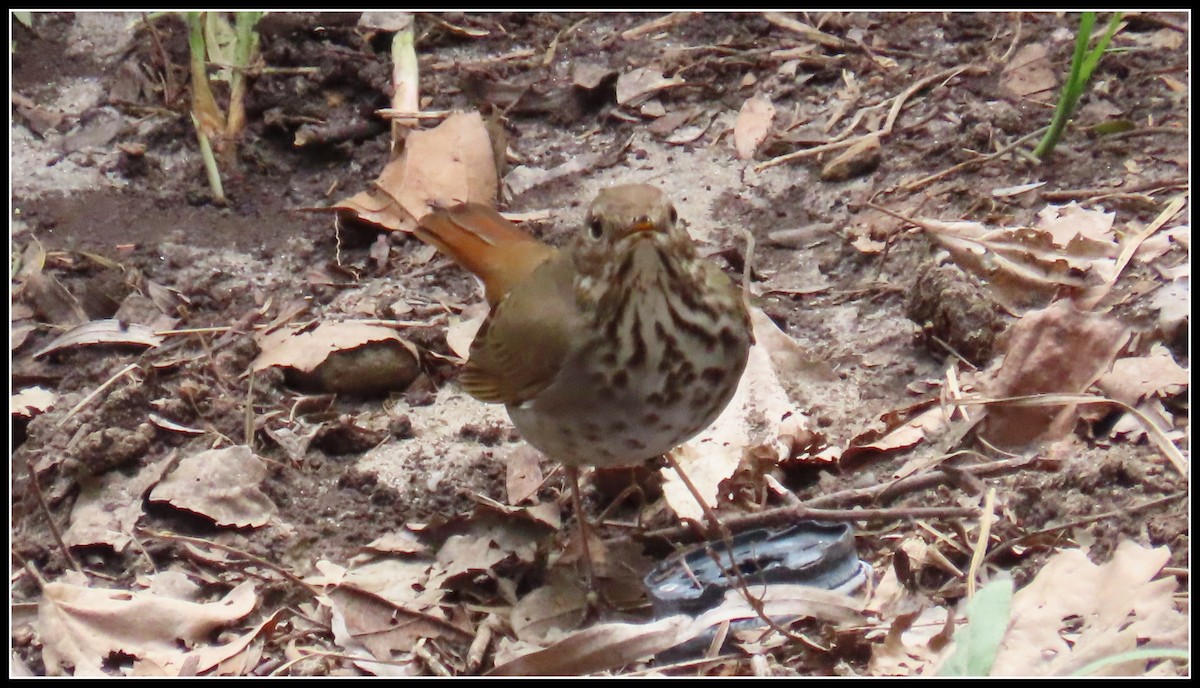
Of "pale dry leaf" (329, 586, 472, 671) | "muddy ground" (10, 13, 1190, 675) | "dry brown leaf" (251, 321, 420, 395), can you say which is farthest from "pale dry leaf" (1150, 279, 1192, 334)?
"dry brown leaf" (251, 321, 420, 395)

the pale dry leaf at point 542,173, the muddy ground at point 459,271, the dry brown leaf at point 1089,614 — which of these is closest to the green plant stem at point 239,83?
the muddy ground at point 459,271

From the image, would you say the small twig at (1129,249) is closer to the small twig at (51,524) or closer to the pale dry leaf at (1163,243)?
the pale dry leaf at (1163,243)

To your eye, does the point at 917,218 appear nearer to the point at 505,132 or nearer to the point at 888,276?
the point at 888,276

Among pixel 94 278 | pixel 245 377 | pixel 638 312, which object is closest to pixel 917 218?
pixel 638 312

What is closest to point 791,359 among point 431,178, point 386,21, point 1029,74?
point 431,178

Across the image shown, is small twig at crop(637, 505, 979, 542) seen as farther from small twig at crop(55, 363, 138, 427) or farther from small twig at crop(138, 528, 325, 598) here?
small twig at crop(55, 363, 138, 427)

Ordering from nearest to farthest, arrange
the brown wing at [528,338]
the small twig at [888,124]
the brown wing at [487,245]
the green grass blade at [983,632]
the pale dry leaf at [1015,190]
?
1. the green grass blade at [983,632]
2. the brown wing at [528,338]
3. the brown wing at [487,245]
4. the pale dry leaf at [1015,190]
5. the small twig at [888,124]

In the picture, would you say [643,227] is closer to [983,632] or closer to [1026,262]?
[983,632]

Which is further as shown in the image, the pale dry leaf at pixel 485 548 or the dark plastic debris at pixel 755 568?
the pale dry leaf at pixel 485 548
